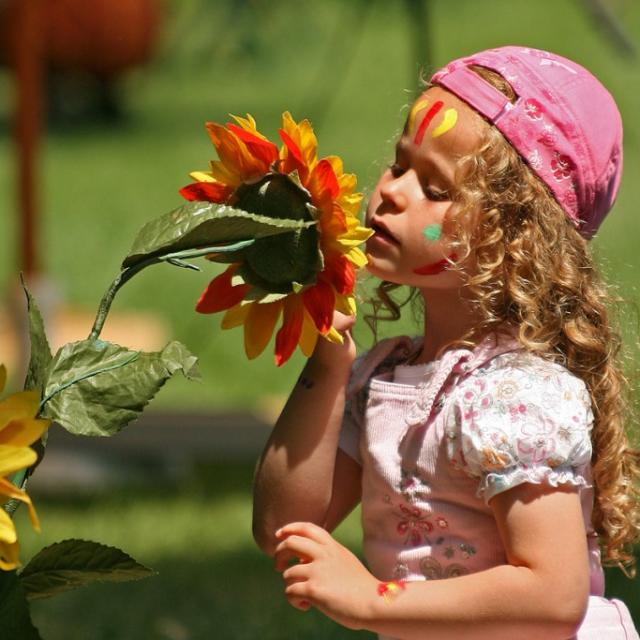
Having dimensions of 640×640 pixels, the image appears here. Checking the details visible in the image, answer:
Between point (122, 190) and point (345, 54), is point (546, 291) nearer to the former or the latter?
point (122, 190)

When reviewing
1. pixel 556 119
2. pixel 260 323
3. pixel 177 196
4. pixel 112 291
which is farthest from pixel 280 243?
pixel 177 196

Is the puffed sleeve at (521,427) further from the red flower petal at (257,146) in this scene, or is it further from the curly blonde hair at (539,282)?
the red flower petal at (257,146)

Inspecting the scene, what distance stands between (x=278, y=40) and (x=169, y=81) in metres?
1.37

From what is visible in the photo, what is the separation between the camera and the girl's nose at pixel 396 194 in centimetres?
202

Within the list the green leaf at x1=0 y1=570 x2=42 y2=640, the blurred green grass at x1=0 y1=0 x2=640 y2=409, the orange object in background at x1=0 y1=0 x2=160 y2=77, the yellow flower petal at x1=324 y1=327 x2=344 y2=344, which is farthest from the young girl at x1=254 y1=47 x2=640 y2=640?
the orange object in background at x1=0 y1=0 x2=160 y2=77

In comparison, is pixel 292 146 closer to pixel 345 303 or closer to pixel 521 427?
pixel 345 303

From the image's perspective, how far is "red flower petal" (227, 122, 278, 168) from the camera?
1.85 m

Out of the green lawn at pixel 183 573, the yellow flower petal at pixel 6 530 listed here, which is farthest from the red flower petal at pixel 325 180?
the green lawn at pixel 183 573

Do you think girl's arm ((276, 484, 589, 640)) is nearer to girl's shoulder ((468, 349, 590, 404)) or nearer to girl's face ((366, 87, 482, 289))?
girl's shoulder ((468, 349, 590, 404))

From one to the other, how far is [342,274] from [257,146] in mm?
200

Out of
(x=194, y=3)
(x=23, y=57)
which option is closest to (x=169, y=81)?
(x=194, y=3)

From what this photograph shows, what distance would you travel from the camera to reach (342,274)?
1860mm

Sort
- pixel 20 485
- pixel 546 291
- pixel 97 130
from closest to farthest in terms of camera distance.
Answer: pixel 20 485 < pixel 546 291 < pixel 97 130

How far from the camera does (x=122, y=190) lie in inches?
437
